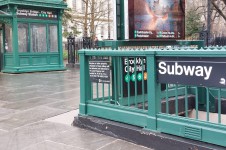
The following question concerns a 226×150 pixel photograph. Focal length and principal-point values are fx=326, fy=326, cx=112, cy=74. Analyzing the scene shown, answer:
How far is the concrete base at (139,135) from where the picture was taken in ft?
13.7

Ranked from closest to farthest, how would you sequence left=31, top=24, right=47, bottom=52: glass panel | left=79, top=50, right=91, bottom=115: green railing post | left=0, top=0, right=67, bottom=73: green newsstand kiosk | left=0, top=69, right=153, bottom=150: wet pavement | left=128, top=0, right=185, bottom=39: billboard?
left=0, top=69, right=153, bottom=150: wet pavement
left=79, top=50, right=91, bottom=115: green railing post
left=128, top=0, right=185, bottom=39: billboard
left=0, top=0, right=67, bottom=73: green newsstand kiosk
left=31, top=24, right=47, bottom=52: glass panel

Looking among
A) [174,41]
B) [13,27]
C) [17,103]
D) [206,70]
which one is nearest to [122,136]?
[206,70]

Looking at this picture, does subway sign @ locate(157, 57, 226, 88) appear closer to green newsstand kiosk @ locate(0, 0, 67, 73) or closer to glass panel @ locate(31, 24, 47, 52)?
green newsstand kiosk @ locate(0, 0, 67, 73)

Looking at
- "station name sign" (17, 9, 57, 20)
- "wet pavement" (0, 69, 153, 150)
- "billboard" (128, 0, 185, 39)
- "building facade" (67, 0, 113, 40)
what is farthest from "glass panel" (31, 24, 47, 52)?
"billboard" (128, 0, 185, 39)

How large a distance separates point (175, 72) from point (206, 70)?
457 mm

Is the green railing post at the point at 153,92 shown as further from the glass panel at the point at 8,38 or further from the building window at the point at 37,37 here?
the glass panel at the point at 8,38

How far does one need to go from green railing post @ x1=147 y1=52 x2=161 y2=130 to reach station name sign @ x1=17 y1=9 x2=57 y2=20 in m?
13.1

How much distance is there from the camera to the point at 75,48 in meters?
19.7

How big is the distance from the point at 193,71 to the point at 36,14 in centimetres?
1402

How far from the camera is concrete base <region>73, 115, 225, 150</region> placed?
165 inches

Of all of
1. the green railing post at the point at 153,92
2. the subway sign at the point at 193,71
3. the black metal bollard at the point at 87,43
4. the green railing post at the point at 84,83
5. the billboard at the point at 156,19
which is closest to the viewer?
the subway sign at the point at 193,71

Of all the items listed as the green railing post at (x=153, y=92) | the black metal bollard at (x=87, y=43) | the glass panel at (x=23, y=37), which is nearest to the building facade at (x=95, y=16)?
the black metal bollard at (x=87, y=43)

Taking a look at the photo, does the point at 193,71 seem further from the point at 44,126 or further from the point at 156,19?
the point at 44,126

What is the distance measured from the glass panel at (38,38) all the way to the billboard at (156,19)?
1155 cm
